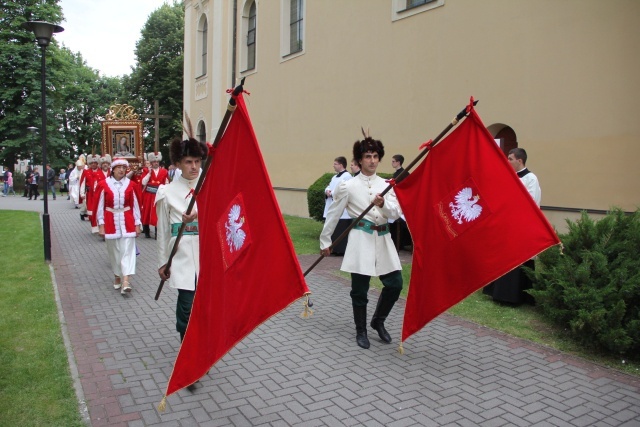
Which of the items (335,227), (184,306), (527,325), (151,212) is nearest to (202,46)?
(151,212)

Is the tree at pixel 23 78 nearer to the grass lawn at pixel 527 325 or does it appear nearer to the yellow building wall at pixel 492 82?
the yellow building wall at pixel 492 82

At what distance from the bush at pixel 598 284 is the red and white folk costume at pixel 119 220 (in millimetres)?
5648

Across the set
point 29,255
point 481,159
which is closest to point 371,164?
point 481,159

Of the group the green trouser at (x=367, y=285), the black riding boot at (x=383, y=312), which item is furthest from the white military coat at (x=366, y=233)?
the black riding boot at (x=383, y=312)

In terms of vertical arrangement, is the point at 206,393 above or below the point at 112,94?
below

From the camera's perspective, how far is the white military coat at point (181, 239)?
15.7 ft

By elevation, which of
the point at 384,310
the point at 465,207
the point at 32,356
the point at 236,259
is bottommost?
the point at 32,356

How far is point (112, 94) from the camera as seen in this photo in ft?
180

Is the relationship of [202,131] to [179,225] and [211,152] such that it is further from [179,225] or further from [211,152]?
[211,152]

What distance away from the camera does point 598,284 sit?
5.81 metres

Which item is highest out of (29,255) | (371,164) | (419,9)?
(419,9)

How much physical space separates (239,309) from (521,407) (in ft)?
7.96

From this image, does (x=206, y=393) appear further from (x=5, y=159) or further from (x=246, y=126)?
(x=5, y=159)

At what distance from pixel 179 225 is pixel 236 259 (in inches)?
57.1
